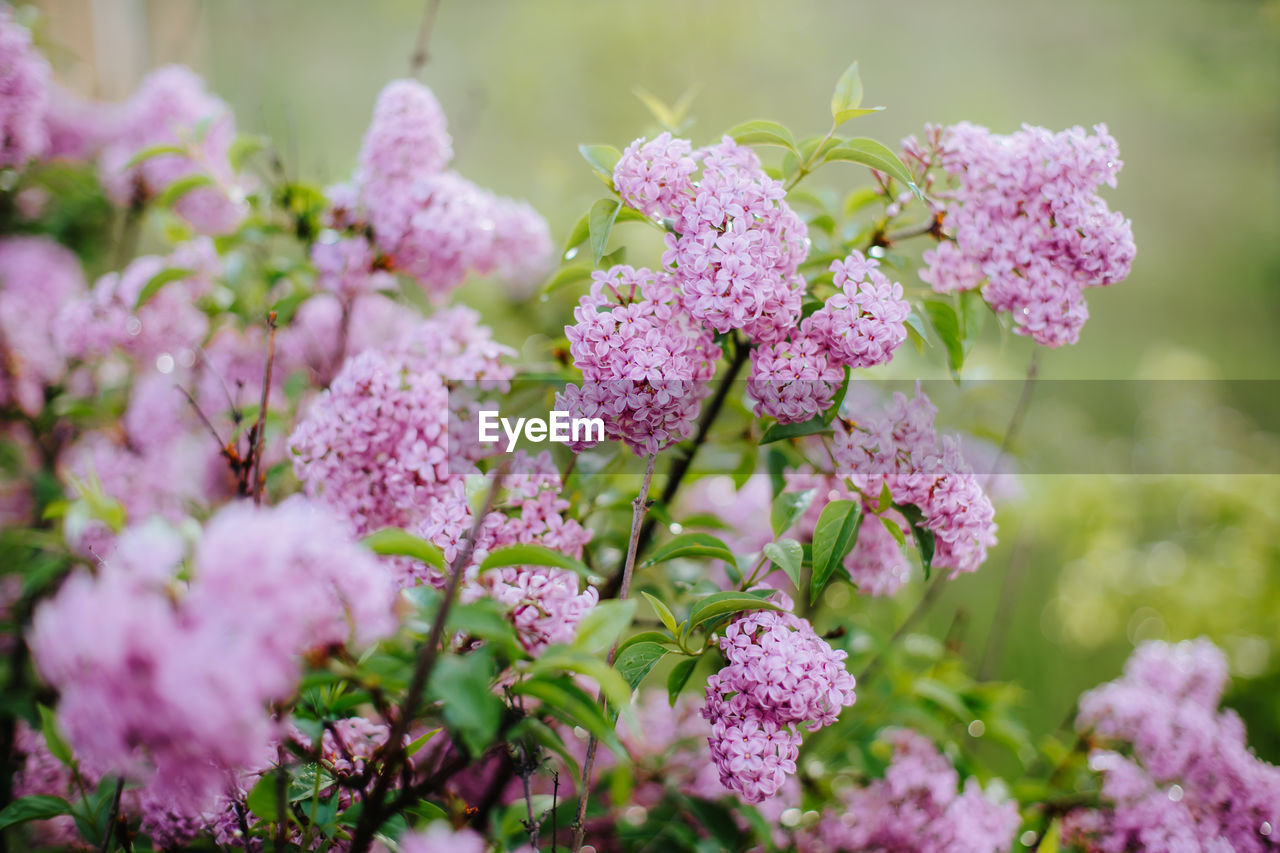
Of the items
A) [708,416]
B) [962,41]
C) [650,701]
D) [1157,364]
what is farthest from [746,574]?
[962,41]

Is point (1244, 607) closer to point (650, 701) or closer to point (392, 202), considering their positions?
point (650, 701)

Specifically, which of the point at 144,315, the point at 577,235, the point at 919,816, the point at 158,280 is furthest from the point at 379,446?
the point at 919,816

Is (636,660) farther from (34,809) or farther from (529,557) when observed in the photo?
(34,809)

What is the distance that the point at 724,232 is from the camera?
613 millimetres

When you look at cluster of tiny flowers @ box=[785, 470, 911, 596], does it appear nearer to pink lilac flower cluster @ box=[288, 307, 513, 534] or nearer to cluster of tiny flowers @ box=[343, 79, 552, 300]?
pink lilac flower cluster @ box=[288, 307, 513, 534]

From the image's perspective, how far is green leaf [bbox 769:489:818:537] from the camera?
2.40ft

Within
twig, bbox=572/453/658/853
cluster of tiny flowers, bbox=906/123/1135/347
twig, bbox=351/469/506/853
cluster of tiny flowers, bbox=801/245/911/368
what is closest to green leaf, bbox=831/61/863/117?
cluster of tiny flowers, bbox=906/123/1135/347

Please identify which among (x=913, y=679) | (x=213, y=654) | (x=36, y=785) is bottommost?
(x=36, y=785)

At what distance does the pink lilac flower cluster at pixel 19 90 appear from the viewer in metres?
1.08

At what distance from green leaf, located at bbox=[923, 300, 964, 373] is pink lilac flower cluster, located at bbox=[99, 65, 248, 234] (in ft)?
3.57

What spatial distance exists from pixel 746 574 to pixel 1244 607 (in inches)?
53.6

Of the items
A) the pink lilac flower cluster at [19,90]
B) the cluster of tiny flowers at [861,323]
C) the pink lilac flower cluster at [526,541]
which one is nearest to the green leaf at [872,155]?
the cluster of tiny flowers at [861,323]

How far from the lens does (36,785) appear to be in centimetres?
87

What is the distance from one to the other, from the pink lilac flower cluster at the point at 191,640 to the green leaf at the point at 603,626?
0.16m
